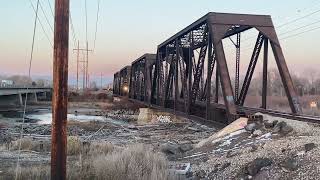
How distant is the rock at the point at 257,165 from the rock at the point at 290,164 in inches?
19.6

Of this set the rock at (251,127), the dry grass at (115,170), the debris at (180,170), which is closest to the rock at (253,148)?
the debris at (180,170)

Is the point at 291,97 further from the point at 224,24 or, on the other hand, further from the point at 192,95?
the point at 192,95

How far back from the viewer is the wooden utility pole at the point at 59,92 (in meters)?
11.1

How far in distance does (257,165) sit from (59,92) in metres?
5.56

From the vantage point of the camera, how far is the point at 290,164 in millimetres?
11750

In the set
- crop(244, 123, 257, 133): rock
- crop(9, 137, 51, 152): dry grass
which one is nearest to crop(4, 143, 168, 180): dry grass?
crop(244, 123, 257, 133): rock

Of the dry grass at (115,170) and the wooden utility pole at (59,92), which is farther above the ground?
the wooden utility pole at (59,92)

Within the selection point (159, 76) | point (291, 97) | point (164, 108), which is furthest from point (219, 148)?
point (159, 76)

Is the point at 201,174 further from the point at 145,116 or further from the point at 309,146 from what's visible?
the point at 145,116

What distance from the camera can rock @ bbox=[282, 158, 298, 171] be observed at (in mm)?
11555

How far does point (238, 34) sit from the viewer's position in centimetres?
2630

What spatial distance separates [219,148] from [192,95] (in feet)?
37.2

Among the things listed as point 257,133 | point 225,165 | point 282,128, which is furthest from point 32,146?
point 282,128

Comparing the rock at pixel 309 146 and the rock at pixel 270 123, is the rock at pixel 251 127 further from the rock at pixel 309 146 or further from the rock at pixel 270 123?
the rock at pixel 309 146
